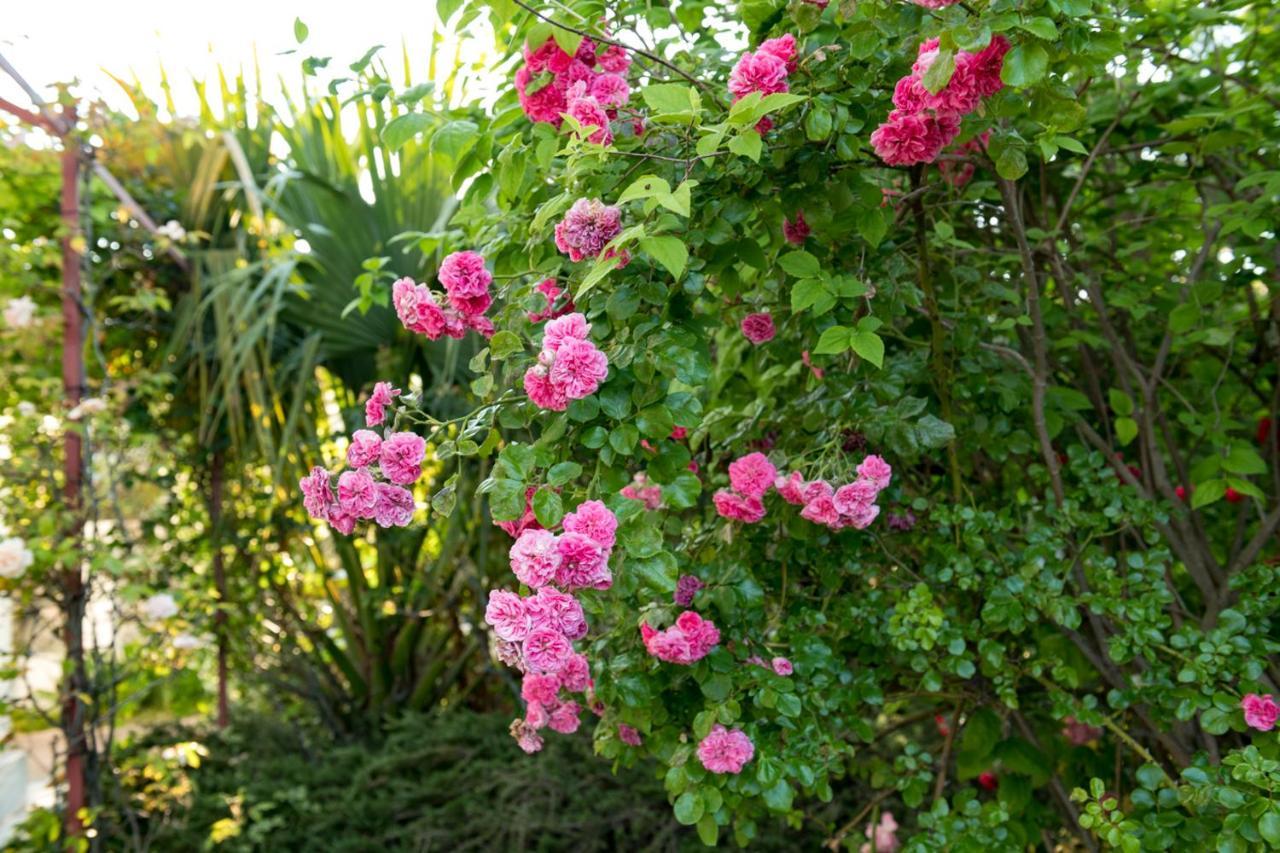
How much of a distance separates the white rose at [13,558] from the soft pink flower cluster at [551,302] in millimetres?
1654

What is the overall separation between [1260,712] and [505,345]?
0.96 m

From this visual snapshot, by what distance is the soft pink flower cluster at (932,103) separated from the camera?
1000mm

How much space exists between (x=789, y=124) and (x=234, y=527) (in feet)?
8.22

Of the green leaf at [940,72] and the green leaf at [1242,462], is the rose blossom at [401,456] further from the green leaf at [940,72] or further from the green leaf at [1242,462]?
the green leaf at [1242,462]

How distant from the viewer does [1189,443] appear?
1.97 metres

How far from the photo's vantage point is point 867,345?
3.74ft

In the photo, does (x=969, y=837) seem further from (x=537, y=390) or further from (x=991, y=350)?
(x=537, y=390)

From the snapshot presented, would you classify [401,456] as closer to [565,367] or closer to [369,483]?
[369,483]

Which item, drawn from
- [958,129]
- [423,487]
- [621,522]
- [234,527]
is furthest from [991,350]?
[234,527]

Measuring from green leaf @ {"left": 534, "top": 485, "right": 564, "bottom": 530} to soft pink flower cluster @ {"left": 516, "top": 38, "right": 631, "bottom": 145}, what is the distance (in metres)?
0.40

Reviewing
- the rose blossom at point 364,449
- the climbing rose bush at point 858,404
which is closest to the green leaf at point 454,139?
the climbing rose bush at point 858,404

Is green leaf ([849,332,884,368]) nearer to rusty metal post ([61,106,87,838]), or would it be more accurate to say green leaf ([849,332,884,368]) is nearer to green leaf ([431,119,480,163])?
green leaf ([431,119,480,163])

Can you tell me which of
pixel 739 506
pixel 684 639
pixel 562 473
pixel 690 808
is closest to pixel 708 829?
pixel 690 808

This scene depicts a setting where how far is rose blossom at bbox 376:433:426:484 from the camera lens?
1039 mm
